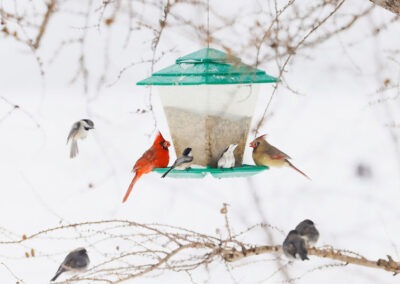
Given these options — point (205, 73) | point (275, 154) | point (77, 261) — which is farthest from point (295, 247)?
point (77, 261)

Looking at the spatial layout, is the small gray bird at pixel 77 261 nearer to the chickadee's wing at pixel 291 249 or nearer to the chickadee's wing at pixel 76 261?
the chickadee's wing at pixel 76 261

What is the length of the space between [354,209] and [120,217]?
1751 millimetres

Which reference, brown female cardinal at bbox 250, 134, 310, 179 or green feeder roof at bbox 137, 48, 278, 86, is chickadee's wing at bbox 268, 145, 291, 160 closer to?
brown female cardinal at bbox 250, 134, 310, 179

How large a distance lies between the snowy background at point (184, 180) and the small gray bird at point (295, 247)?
2.18m

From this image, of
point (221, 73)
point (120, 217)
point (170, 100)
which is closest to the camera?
point (221, 73)

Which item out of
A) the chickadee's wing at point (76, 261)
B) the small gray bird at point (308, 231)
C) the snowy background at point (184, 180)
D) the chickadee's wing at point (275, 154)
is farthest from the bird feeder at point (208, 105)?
the snowy background at point (184, 180)

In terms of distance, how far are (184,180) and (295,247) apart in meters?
2.90

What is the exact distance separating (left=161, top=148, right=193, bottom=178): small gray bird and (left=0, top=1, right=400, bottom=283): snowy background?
95.5 inches

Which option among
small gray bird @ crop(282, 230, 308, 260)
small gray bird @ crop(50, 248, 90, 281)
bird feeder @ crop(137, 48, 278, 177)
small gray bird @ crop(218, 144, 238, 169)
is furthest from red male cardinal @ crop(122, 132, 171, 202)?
small gray bird @ crop(50, 248, 90, 281)

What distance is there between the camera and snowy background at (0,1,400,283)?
233 inches

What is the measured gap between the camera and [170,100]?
3434 mm

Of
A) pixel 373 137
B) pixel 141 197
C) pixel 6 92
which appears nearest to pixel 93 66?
pixel 6 92

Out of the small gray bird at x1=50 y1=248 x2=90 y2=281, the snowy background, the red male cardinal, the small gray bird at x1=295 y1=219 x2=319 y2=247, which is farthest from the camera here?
the snowy background

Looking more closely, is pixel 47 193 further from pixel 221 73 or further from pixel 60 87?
pixel 221 73
